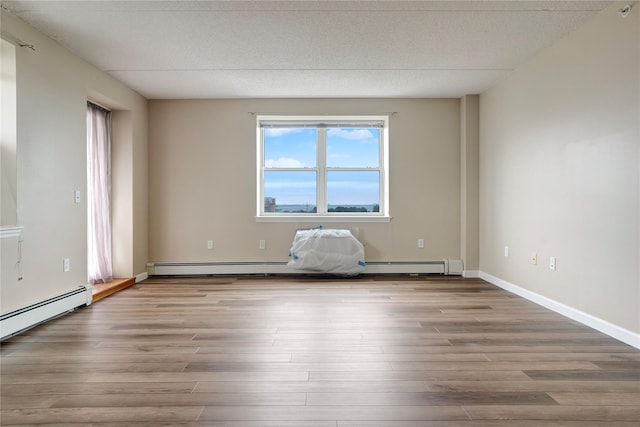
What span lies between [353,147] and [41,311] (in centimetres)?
401

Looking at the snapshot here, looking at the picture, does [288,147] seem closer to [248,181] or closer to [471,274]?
[248,181]

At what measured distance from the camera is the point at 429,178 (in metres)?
5.12

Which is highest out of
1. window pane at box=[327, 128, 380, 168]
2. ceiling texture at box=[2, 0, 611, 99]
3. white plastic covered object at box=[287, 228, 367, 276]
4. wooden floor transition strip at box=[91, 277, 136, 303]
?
ceiling texture at box=[2, 0, 611, 99]

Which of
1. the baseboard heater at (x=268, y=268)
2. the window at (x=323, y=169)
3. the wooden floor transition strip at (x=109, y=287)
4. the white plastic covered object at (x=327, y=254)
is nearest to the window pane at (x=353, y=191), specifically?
the window at (x=323, y=169)

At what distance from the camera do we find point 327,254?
482cm

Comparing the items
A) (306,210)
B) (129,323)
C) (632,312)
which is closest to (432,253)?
(306,210)

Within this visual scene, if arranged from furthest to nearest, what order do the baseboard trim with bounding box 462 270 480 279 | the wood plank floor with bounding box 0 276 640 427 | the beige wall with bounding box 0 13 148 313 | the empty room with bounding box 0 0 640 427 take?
the baseboard trim with bounding box 462 270 480 279
the beige wall with bounding box 0 13 148 313
the empty room with bounding box 0 0 640 427
the wood plank floor with bounding box 0 276 640 427

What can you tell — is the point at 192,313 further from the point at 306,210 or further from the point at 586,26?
the point at 586,26

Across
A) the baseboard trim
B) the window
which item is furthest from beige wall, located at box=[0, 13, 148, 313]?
the baseboard trim

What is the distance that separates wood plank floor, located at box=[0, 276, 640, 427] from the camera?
1.65m

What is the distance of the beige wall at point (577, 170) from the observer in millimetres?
2553

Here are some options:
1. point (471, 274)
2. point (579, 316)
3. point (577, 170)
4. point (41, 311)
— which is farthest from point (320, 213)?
point (41, 311)

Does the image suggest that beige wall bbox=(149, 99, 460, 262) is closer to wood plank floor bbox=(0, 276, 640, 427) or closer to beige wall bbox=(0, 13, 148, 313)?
beige wall bbox=(0, 13, 148, 313)

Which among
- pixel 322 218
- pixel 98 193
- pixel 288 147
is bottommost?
pixel 322 218
